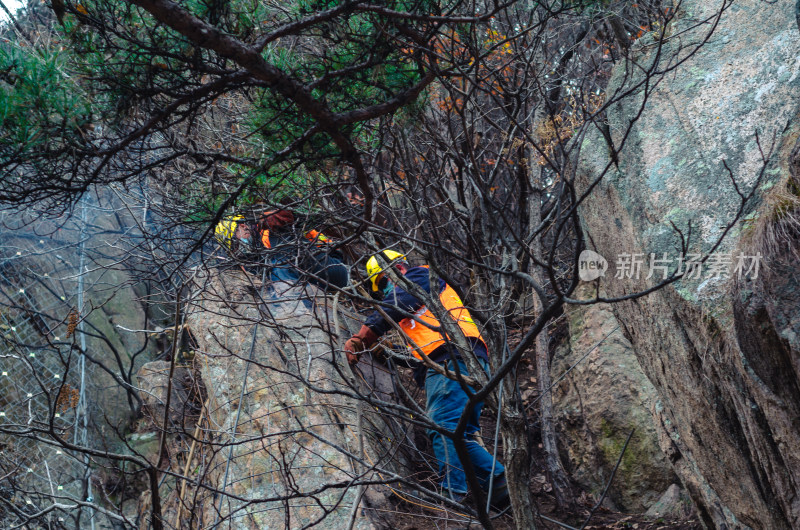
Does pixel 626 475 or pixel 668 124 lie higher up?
pixel 668 124

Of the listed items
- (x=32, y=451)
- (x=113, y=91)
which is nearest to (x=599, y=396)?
(x=113, y=91)

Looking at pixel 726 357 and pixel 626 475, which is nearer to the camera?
pixel 726 357

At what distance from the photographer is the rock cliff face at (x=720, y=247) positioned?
247 centimetres

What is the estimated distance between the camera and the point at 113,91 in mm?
2707

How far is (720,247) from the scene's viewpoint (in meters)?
2.98

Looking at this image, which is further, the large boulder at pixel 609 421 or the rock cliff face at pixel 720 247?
the large boulder at pixel 609 421

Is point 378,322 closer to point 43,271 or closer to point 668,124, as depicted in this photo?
point 668,124

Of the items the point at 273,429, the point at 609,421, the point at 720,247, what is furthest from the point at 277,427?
the point at 720,247

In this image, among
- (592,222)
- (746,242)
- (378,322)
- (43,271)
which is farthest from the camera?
(43,271)

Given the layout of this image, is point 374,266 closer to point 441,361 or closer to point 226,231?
point 441,361

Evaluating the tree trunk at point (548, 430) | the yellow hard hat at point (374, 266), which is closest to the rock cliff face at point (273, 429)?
the yellow hard hat at point (374, 266)

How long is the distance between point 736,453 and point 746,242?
988 mm

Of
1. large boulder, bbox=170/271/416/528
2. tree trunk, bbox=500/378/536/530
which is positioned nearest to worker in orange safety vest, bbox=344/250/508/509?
large boulder, bbox=170/271/416/528

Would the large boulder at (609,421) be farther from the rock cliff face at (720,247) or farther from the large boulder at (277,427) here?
the large boulder at (277,427)
